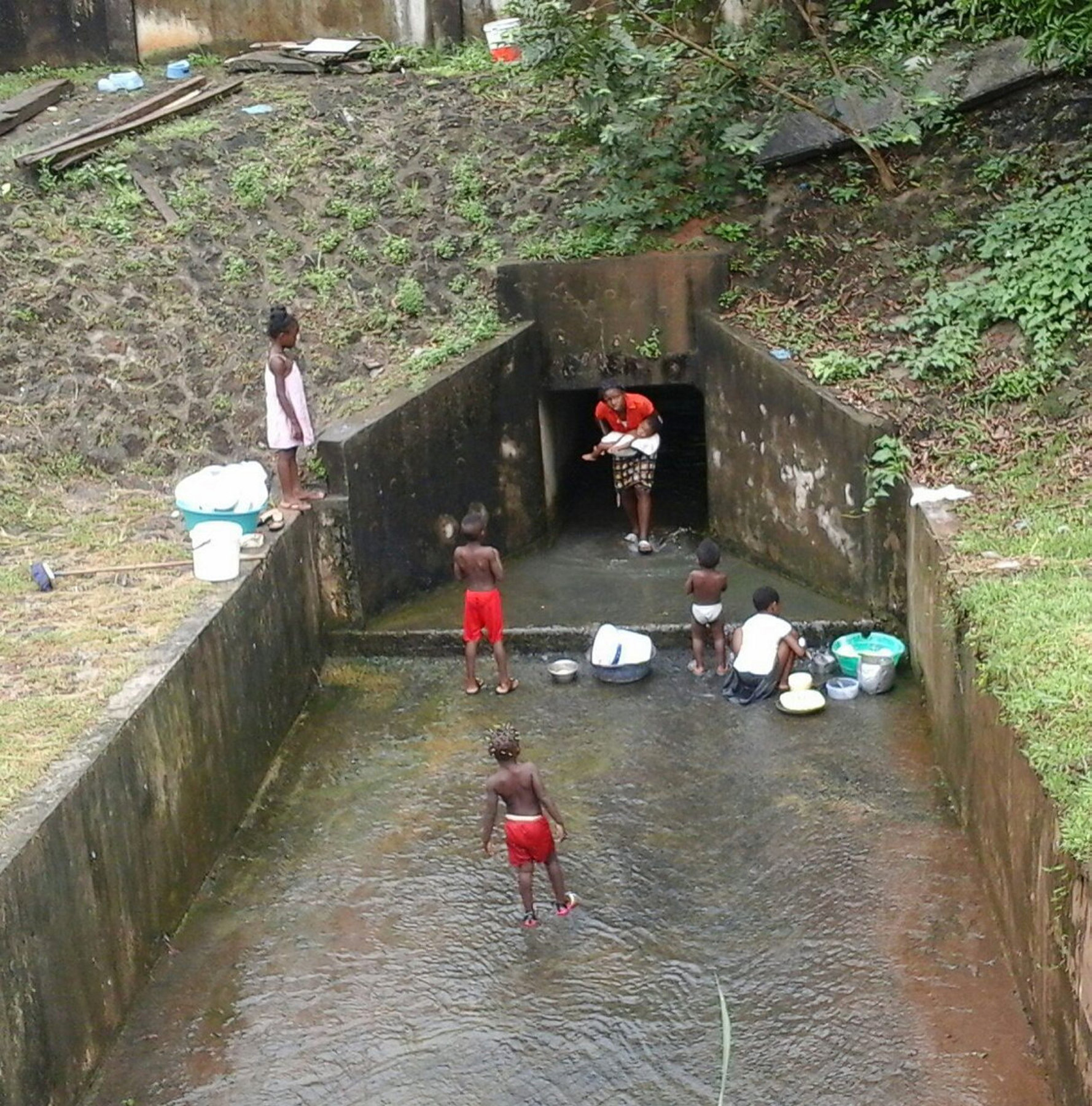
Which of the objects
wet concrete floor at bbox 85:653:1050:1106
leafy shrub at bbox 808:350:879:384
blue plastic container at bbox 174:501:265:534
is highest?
leafy shrub at bbox 808:350:879:384

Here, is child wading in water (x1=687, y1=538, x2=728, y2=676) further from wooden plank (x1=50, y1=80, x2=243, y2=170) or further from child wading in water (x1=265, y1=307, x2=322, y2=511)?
wooden plank (x1=50, y1=80, x2=243, y2=170)

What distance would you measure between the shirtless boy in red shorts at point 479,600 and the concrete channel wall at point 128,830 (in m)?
1.24

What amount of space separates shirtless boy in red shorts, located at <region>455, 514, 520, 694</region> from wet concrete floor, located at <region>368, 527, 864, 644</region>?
0.86 meters

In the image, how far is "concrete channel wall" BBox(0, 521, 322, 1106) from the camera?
5656 millimetres

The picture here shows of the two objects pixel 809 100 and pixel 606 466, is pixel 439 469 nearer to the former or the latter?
pixel 606 466

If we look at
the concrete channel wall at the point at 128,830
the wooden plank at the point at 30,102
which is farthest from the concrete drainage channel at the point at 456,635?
the wooden plank at the point at 30,102

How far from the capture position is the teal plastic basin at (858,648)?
9.47m

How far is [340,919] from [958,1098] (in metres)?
3.16

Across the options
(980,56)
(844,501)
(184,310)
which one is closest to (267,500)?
(184,310)

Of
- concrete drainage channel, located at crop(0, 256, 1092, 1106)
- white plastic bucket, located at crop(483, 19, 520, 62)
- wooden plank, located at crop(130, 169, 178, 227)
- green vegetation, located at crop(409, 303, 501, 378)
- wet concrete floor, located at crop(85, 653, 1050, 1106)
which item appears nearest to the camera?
concrete drainage channel, located at crop(0, 256, 1092, 1106)

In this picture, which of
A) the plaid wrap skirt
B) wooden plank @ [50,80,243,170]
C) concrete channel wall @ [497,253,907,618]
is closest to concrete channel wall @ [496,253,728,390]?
concrete channel wall @ [497,253,907,618]

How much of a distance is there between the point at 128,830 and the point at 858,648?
502cm

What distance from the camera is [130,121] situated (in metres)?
14.2

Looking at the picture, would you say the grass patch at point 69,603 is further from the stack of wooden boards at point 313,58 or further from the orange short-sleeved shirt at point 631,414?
the stack of wooden boards at point 313,58
